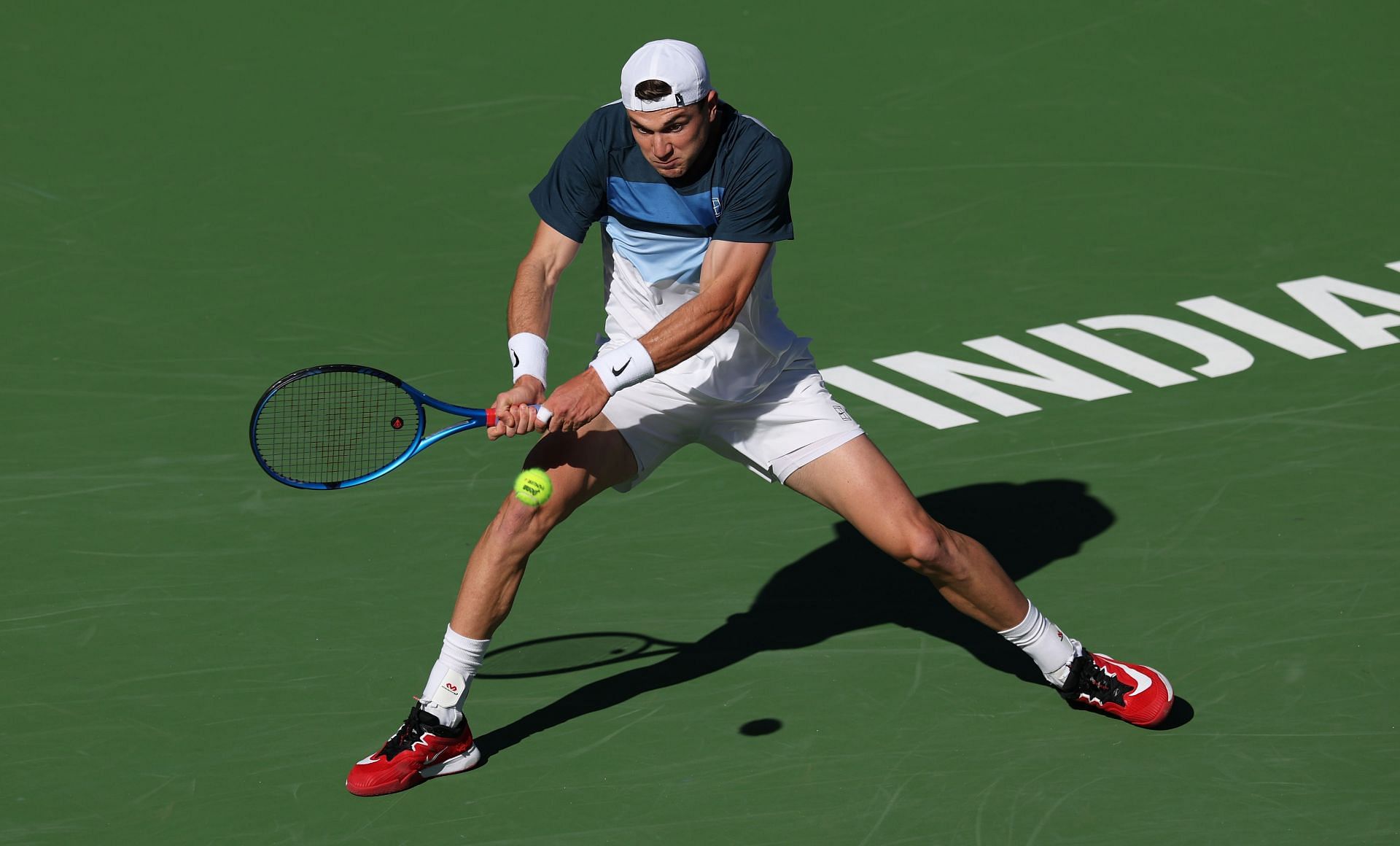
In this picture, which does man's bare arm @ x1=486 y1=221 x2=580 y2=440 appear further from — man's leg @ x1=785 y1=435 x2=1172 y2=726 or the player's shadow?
the player's shadow

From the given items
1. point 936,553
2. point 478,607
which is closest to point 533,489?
point 478,607

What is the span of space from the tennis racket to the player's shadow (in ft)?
3.41

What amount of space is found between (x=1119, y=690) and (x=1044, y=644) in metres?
0.27

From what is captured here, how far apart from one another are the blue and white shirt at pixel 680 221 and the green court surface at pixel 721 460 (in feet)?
3.72

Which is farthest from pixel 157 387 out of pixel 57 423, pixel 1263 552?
pixel 1263 552

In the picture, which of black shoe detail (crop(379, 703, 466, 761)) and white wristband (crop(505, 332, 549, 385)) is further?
black shoe detail (crop(379, 703, 466, 761))

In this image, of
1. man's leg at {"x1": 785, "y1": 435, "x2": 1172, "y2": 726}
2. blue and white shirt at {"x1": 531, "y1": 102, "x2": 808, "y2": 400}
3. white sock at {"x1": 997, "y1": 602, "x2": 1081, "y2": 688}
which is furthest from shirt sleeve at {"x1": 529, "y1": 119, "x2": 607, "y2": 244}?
white sock at {"x1": 997, "y1": 602, "x2": 1081, "y2": 688}

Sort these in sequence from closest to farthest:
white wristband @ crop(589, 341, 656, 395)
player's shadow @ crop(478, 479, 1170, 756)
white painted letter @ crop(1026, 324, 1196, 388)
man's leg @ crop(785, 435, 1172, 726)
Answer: white wristband @ crop(589, 341, 656, 395)
man's leg @ crop(785, 435, 1172, 726)
player's shadow @ crop(478, 479, 1170, 756)
white painted letter @ crop(1026, 324, 1196, 388)

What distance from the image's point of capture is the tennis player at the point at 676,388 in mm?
5828

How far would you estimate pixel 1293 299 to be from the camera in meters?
9.52

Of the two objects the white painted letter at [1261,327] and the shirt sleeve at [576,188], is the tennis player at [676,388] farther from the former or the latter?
the white painted letter at [1261,327]

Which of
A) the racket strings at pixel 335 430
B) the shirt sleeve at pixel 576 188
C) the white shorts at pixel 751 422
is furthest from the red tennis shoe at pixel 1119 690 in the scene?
the racket strings at pixel 335 430

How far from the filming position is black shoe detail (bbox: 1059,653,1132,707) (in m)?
6.20

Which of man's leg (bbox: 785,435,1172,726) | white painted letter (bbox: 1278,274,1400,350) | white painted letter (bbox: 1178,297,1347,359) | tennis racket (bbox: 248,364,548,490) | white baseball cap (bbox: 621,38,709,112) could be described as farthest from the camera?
white painted letter (bbox: 1278,274,1400,350)
